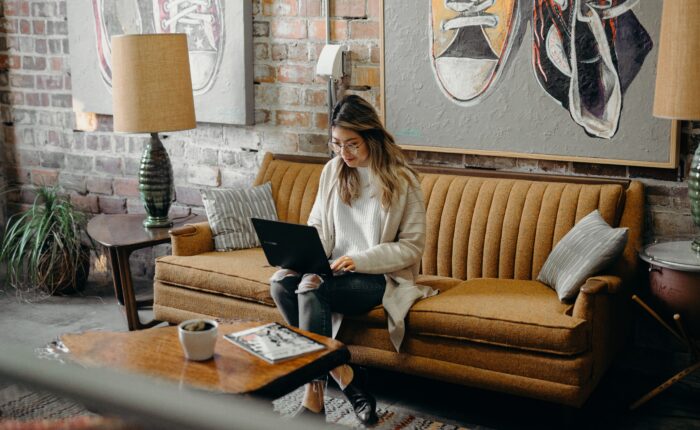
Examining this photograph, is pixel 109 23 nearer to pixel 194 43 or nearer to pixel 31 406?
pixel 194 43

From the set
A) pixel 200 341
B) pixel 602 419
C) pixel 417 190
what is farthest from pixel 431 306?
pixel 200 341

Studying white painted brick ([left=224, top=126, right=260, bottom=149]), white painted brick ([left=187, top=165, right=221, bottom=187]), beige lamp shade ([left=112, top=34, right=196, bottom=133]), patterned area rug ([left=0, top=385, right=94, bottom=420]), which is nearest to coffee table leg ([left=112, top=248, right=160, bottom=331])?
beige lamp shade ([left=112, top=34, right=196, bottom=133])

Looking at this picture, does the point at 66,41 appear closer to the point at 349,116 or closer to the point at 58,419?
the point at 349,116

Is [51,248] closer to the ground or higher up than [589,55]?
closer to the ground

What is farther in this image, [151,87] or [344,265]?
[151,87]

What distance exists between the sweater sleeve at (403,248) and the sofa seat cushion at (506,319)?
0.60 ft

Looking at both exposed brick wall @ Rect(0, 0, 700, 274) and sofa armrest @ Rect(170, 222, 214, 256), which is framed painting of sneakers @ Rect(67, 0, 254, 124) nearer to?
exposed brick wall @ Rect(0, 0, 700, 274)

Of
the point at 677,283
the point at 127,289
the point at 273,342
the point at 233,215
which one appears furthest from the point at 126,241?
the point at 677,283

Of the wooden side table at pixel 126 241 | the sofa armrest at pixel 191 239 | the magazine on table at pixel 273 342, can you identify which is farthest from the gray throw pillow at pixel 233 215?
the magazine on table at pixel 273 342

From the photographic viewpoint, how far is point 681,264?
2875 mm

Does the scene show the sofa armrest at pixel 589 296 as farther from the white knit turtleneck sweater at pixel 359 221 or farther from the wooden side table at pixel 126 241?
the wooden side table at pixel 126 241

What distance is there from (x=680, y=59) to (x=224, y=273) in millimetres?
2009

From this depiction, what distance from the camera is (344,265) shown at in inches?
121

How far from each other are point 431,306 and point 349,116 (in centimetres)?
77
